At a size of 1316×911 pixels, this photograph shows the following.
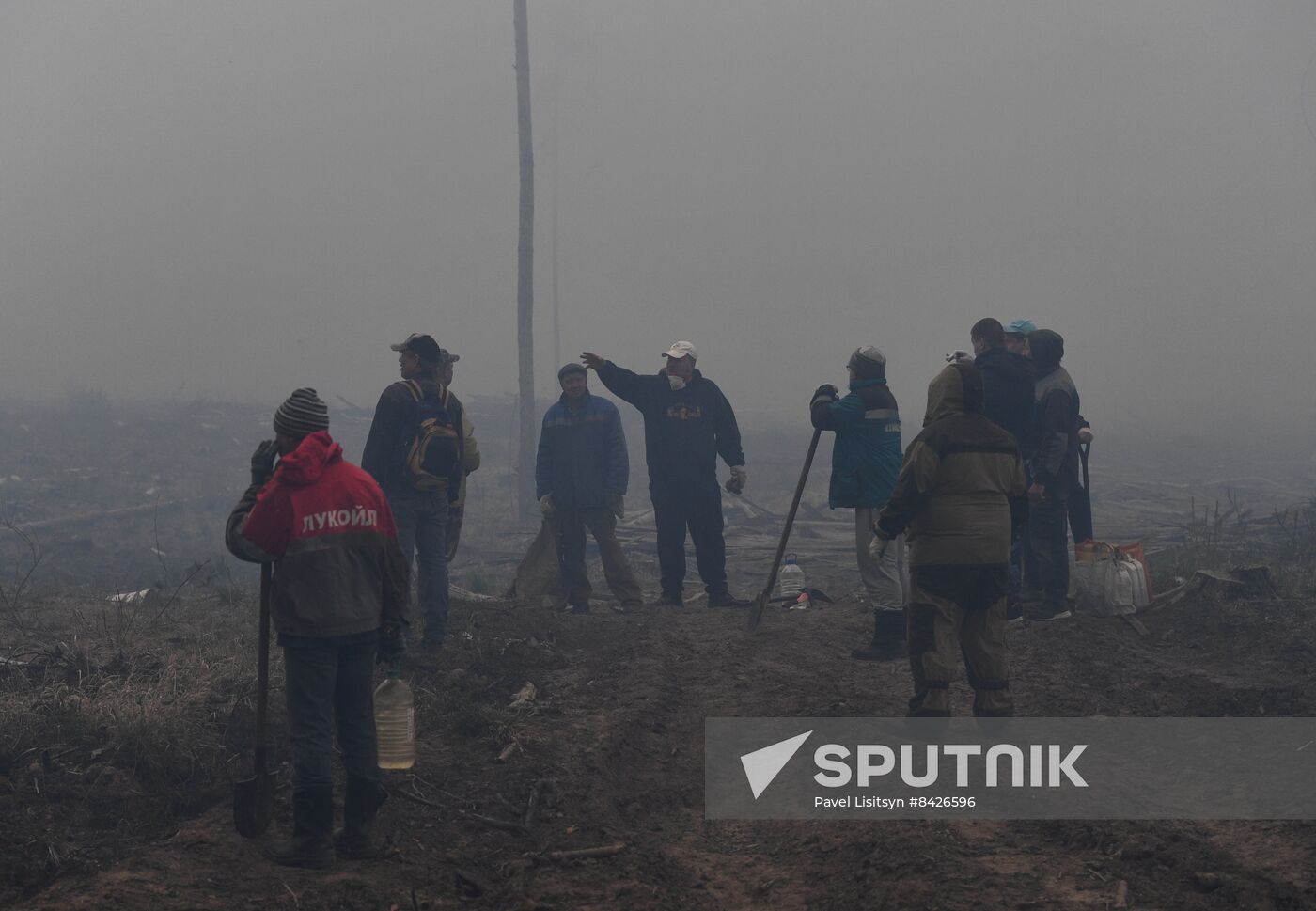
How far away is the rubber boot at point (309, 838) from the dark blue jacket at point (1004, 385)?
6.01 meters

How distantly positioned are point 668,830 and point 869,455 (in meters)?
4.00

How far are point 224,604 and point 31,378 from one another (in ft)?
106

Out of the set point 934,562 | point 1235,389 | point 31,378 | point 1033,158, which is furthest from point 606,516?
point 1033,158

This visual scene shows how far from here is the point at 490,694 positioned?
7293 millimetres

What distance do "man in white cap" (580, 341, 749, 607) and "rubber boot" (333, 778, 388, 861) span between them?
19.3ft

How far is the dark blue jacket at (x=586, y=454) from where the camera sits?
420 inches

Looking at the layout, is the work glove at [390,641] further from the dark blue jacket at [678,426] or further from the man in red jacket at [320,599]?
the dark blue jacket at [678,426]

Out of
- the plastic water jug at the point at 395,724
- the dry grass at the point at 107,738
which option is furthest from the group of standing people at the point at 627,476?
the plastic water jug at the point at 395,724

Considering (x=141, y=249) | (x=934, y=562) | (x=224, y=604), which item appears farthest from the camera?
(x=141, y=249)

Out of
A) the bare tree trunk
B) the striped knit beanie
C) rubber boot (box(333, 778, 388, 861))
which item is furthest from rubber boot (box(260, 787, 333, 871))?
the bare tree trunk

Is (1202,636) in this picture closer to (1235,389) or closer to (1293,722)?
(1293,722)

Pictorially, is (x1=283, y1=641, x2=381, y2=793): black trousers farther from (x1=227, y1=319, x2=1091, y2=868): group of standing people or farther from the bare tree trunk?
the bare tree trunk

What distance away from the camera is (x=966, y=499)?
242 inches

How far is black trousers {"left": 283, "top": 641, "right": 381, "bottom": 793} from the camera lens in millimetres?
4570
